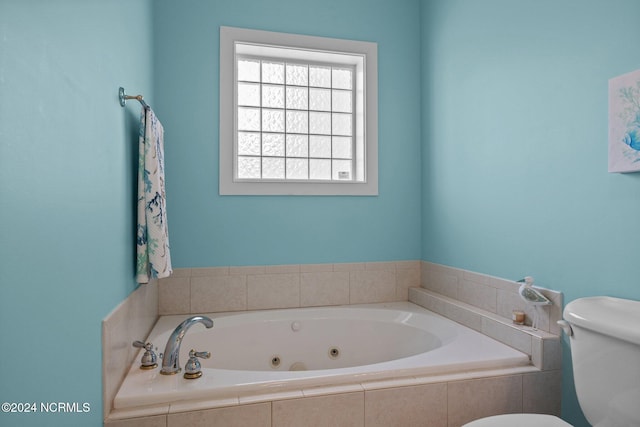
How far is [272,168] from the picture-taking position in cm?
290

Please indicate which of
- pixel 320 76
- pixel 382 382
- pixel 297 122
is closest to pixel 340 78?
pixel 320 76

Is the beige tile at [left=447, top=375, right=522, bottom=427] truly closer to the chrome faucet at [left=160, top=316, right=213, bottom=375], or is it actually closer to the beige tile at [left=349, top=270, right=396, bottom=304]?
the chrome faucet at [left=160, top=316, right=213, bottom=375]

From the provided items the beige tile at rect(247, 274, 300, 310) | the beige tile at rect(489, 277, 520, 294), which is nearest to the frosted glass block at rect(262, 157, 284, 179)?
the beige tile at rect(247, 274, 300, 310)

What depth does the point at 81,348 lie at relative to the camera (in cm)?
115

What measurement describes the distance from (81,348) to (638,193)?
6.21 ft

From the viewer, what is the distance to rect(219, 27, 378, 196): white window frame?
269 centimetres

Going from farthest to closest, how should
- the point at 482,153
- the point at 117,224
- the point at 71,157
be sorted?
the point at 482,153
the point at 117,224
the point at 71,157

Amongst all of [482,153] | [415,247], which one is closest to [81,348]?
[482,153]

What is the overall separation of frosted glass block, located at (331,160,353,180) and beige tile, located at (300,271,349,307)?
696mm

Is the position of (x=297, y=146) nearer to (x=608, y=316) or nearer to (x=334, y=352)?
(x=334, y=352)

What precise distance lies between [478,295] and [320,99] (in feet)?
5.61

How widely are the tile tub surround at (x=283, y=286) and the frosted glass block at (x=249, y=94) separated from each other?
1126mm

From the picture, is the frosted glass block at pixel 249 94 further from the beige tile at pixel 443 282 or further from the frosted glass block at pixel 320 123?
the beige tile at pixel 443 282

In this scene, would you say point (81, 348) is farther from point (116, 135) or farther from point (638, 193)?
point (638, 193)
